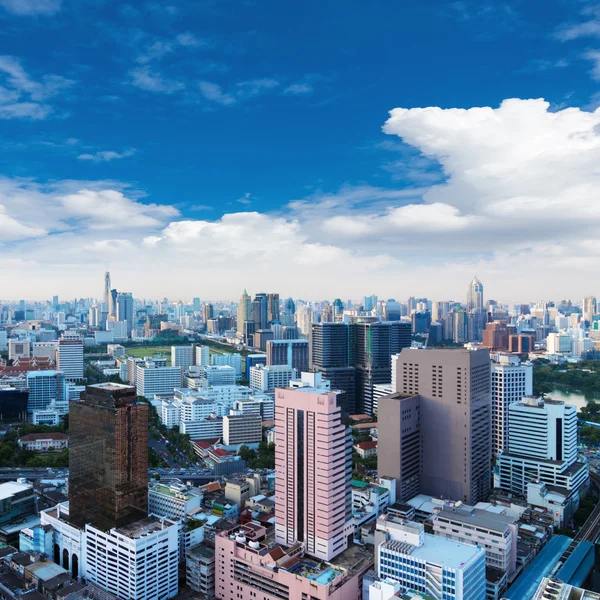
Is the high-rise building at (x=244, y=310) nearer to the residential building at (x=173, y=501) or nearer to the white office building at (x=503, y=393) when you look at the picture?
the white office building at (x=503, y=393)

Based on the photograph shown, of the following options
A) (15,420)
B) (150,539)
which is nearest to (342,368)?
(15,420)

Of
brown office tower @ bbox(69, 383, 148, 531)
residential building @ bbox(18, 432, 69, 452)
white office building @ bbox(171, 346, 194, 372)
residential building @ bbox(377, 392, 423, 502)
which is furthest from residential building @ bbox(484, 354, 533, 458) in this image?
white office building @ bbox(171, 346, 194, 372)

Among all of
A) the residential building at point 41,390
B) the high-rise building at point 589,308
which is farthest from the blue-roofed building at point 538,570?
the high-rise building at point 589,308

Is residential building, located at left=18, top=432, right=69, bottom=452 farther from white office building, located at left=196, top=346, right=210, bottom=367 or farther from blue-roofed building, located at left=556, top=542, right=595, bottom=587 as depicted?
white office building, located at left=196, top=346, right=210, bottom=367

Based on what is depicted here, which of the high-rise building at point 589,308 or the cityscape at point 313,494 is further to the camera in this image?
the high-rise building at point 589,308

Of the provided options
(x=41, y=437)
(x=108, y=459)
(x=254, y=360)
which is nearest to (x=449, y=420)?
(x=108, y=459)
